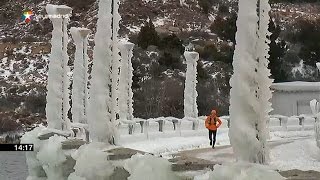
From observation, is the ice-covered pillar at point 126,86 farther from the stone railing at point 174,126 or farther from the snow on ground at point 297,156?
the snow on ground at point 297,156

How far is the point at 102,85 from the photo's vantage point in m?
16.2

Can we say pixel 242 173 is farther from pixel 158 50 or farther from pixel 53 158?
pixel 158 50

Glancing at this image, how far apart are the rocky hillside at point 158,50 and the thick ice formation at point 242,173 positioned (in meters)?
38.6

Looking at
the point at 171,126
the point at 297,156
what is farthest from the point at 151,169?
the point at 171,126

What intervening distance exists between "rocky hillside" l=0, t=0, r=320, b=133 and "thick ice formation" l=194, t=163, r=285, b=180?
38.6 metres

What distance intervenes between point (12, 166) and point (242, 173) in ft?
89.8

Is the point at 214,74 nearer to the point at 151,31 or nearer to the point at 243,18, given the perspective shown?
the point at 151,31

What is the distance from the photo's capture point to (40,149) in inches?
637

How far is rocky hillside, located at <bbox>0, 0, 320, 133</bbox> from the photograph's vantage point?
49375 mm

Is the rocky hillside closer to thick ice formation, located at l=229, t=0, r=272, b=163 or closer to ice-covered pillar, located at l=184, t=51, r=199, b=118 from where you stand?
ice-covered pillar, located at l=184, t=51, r=199, b=118

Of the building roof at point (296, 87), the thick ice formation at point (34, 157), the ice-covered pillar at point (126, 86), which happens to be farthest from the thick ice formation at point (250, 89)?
the building roof at point (296, 87)

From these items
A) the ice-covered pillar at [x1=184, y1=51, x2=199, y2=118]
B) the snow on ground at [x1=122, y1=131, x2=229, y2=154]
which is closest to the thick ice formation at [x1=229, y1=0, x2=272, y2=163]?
the snow on ground at [x1=122, y1=131, x2=229, y2=154]

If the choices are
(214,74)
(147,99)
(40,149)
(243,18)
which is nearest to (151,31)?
(214,74)

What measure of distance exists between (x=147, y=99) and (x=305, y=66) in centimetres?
1656
